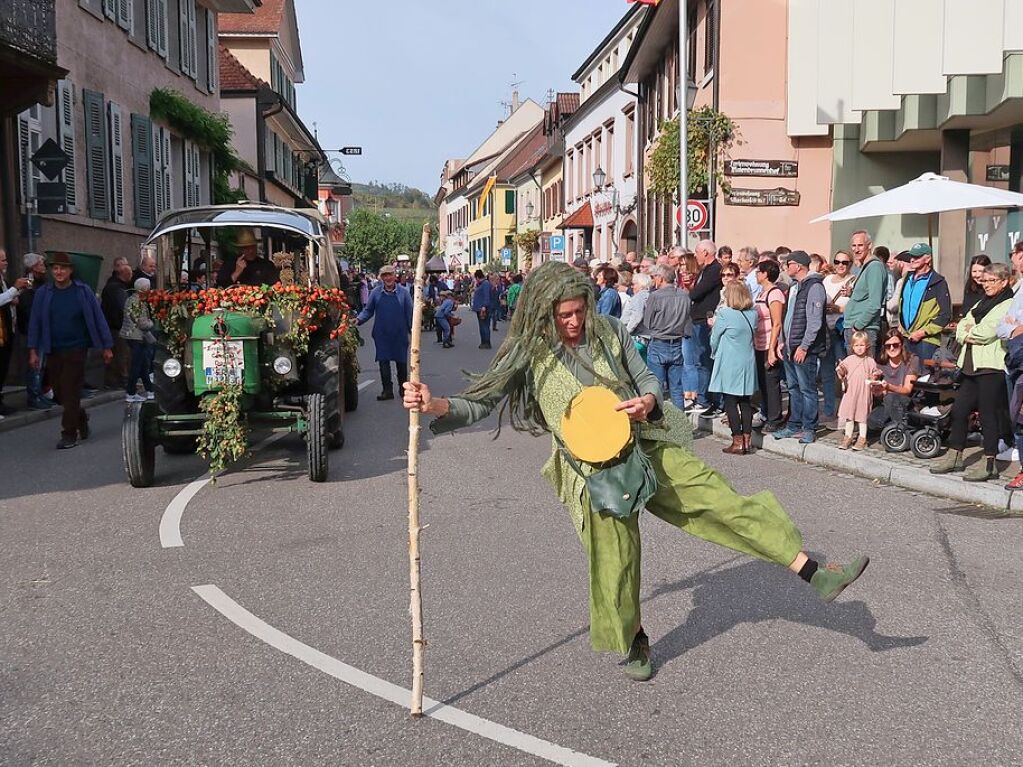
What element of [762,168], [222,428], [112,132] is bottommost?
[222,428]

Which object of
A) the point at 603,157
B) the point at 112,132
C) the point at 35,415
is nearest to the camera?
the point at 35,415

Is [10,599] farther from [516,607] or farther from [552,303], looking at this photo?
[552,303]

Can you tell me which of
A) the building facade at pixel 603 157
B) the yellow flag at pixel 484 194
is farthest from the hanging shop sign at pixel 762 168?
the yellow flag at pixel 484 194

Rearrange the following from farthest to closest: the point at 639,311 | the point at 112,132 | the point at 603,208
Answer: the point at 603,208 < the point at 112,132 < the point at 639,311

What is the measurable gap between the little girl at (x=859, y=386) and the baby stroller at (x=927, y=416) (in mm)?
238

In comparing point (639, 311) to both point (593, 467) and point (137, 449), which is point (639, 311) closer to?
point (137, 449)

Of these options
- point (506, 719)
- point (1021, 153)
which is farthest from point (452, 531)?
point (1021, 153)

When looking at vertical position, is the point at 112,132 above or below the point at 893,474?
above

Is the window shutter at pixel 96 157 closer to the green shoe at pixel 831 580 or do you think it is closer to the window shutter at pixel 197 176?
the window shutter at pixel 197 176

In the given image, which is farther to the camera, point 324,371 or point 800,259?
point 800,259

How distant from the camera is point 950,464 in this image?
352 inches

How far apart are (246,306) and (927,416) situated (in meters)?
5.85

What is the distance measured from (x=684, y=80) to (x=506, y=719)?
17.9 metres

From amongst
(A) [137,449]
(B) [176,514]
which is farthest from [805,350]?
(A) [137,449]
